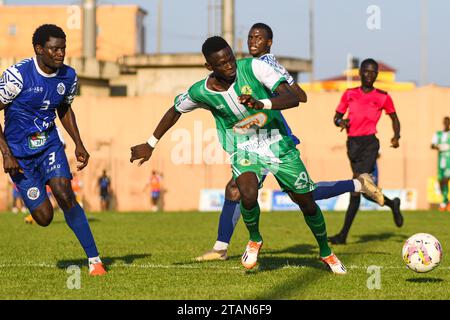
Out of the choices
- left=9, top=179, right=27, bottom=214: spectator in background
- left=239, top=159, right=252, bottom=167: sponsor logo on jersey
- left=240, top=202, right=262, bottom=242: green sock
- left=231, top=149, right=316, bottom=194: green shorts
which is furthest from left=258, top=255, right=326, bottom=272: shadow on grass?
left=9, top=179, right=27, bottom=214: spectator in background

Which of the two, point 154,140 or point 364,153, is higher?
point 154,140

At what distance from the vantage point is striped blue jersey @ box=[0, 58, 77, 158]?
8500mm

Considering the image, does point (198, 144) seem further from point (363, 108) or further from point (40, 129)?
point (40, 129)

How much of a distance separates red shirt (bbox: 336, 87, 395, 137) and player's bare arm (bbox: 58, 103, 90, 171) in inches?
203

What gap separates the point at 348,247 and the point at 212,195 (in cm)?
1890

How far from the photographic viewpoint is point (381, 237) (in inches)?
583

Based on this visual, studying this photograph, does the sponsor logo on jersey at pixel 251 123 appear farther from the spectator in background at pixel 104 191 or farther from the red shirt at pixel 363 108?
the spectator in background at pixel 104 191

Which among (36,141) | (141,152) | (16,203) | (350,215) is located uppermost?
(36,141)

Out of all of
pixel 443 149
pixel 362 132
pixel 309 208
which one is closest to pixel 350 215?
pixel 362 132

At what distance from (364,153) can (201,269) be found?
4.68 metres

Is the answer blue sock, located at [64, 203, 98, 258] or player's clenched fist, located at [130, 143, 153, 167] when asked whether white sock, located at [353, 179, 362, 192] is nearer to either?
player's clenched fist, located at [130, 143, 153, 167]

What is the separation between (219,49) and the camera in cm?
796

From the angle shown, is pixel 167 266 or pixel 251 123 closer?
pixel 251 123
